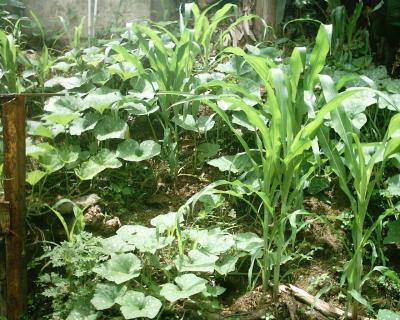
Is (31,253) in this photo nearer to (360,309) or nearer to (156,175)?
(156,175)

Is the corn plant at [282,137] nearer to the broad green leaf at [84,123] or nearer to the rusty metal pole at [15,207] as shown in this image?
the rusty metal pole at [15,207]

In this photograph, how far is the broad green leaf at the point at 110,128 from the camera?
2.36 meters

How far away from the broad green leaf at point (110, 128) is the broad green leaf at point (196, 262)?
2.58ft

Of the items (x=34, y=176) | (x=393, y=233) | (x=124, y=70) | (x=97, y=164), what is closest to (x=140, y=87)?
(x=124, y=70)

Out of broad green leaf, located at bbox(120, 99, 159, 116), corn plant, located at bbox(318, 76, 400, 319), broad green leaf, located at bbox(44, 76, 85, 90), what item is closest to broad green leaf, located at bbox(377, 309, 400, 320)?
corn plant, located at bbox(318, 76, 400, 319)

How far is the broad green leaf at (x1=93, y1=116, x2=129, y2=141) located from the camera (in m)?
2.36

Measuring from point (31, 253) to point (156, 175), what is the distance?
0.68 m

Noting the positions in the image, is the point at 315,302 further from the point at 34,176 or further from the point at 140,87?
the point at 140,87

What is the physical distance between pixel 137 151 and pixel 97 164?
0.20m

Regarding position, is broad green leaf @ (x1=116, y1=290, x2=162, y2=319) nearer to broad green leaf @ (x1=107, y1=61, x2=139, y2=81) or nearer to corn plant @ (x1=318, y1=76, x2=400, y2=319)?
corn plant @ (x1=318, y1=76, x2=400, y2=319)

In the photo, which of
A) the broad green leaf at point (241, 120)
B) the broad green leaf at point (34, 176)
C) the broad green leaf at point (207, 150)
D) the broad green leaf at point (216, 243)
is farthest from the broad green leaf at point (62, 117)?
the broad green leaf at point (216, 243)

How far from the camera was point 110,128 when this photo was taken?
242cm

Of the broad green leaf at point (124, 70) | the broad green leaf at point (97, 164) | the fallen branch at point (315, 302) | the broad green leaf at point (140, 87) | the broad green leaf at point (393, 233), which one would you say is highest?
the broad green leaf at point (124, 70)

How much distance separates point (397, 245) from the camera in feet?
6.76
